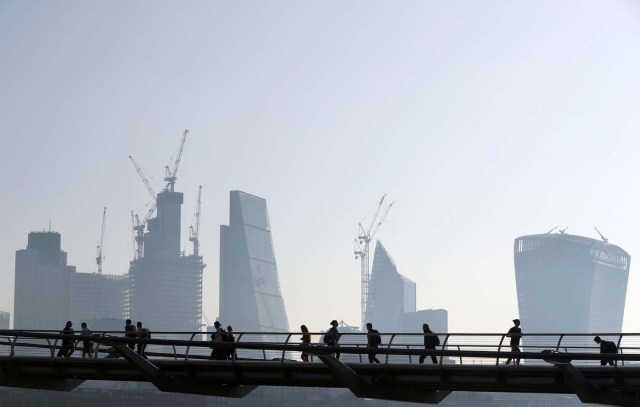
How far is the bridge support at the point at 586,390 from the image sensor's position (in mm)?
33500

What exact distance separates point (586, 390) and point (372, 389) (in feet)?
21.8

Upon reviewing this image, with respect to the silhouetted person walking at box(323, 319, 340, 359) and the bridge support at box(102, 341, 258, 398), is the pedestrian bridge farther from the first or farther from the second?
the silhouetted person walking at box(323, 319, 340, 359)

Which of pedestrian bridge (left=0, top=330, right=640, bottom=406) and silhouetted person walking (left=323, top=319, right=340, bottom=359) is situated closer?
pedestrian bridge (left=0, top=330, right=640, bottom=406)

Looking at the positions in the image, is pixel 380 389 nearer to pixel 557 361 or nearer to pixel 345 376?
pixel 345 376

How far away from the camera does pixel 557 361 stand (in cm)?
3366

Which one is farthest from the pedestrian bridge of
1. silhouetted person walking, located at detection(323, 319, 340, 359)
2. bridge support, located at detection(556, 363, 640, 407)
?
silhouetted person walking, located at detection(323, 319, 340, 359)

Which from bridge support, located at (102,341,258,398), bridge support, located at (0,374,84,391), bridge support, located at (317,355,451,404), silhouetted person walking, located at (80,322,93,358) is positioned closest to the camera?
bridge support, located at (317,355,451,404)

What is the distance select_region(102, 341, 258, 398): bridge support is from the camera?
39062 mm

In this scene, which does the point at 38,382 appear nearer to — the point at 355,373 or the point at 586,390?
the point at 355,373

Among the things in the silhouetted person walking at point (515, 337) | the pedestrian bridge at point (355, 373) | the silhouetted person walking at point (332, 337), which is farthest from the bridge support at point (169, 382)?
the silhouetted person walking at point (515, 337)

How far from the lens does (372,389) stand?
3722 centimetres

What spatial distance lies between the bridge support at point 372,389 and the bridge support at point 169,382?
463 centimetres

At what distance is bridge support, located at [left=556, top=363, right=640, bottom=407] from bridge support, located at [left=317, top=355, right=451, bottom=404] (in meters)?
5.35

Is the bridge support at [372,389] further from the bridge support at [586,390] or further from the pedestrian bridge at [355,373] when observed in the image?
the bridge support at [586,390]
